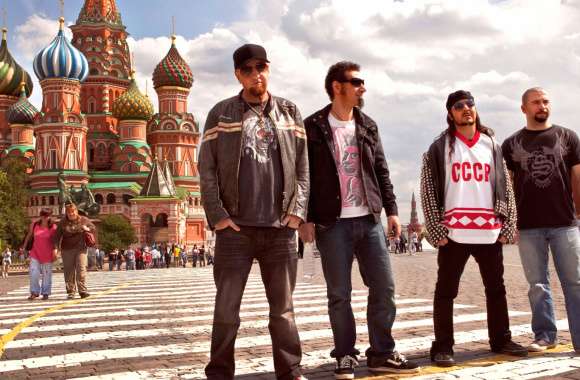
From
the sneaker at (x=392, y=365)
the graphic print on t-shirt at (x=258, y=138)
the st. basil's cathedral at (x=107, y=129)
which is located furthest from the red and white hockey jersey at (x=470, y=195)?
the st. basil's cathedral at (x=107, y=129)

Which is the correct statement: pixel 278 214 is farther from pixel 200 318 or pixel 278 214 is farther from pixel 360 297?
pixel 360 297

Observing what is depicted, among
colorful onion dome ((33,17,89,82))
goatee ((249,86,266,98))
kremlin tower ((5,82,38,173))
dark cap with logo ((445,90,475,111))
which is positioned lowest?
goatee ((249,86,266,98))

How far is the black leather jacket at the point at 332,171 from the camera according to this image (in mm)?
4469

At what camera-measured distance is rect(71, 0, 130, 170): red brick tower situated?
68312 millimetres

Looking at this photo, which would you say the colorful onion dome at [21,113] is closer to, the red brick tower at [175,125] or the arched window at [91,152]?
the arched window at [91,152]

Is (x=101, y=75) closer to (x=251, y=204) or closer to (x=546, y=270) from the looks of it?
(x=546, y=270)

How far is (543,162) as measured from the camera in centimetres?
512


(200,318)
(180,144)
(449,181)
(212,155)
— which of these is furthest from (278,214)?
(180,144)

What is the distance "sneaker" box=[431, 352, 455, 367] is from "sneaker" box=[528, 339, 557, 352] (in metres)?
0.73

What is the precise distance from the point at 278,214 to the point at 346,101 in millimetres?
1107

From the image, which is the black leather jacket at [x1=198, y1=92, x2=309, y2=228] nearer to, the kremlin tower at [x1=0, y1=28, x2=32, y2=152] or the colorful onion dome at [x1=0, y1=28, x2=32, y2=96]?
the kremlin tower at [x1=0, y1=28, x2=32, y2=152]

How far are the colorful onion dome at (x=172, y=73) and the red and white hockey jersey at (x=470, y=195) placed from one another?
222 feet

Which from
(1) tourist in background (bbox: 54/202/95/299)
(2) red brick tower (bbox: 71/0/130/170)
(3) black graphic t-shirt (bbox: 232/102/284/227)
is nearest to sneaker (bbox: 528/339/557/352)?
(3) black graphic t-shirt (bbox: 232/102/284/227)

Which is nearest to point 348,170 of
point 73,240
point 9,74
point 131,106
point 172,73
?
point 73,240
